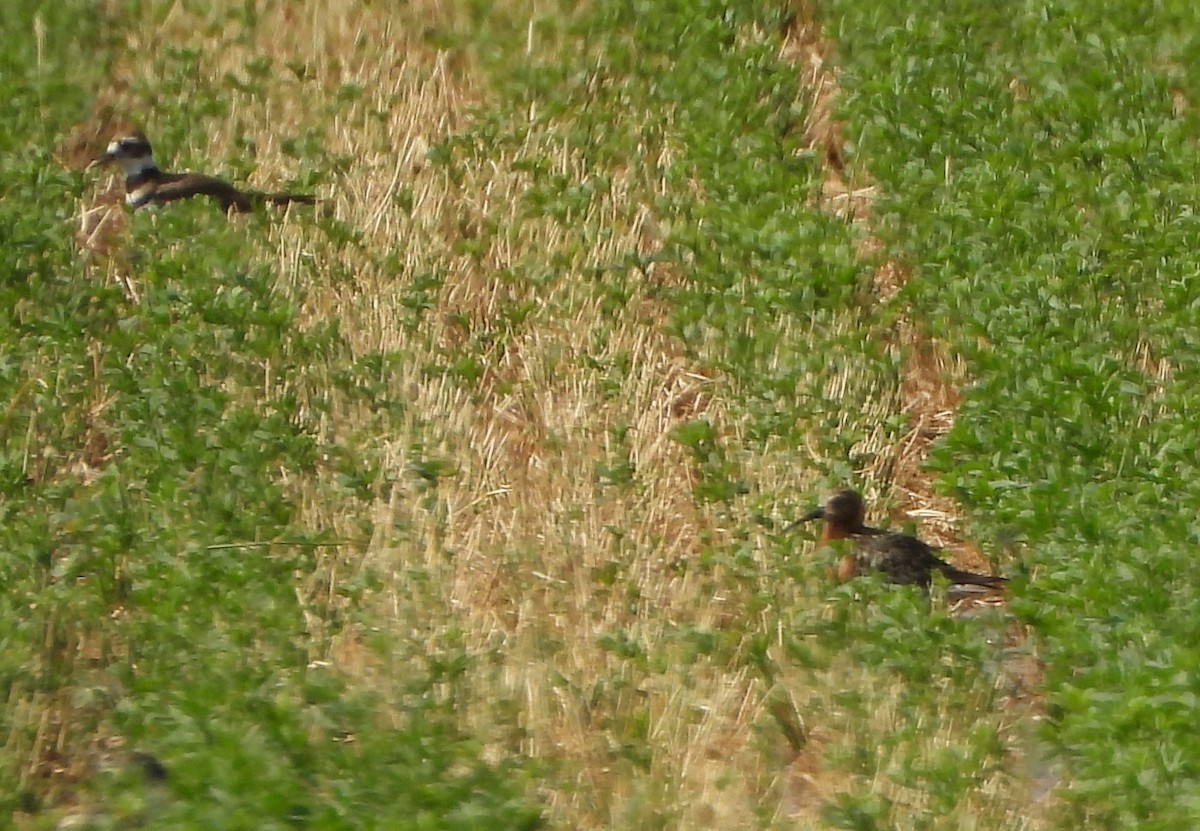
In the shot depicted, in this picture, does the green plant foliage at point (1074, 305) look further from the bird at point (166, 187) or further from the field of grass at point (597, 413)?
the bird at point (166, 187)

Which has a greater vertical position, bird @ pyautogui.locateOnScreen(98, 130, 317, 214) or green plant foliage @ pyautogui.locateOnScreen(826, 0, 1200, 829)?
green plant foliage @ pyautogui.locateOnScreen(826, 0, 1200, 829)

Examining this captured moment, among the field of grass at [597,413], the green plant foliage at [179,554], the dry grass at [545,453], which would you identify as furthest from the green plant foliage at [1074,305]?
the green plant foliage at [179,554]

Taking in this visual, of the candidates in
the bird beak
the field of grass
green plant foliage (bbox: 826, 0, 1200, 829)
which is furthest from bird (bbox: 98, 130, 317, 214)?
the bird beak

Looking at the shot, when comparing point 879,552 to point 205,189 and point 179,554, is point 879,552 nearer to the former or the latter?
point 179,554

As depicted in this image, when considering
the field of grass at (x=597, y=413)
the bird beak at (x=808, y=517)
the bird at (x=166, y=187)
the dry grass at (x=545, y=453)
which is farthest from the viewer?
the bird at (x=166, y=187)

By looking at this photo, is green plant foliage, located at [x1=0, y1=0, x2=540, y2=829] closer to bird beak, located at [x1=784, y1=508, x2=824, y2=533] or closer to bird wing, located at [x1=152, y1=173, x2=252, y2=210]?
bird wing, located at [x1=152, y1=173, x2=252, y2=210]

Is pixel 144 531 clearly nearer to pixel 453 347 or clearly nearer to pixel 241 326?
pixel 241 326
